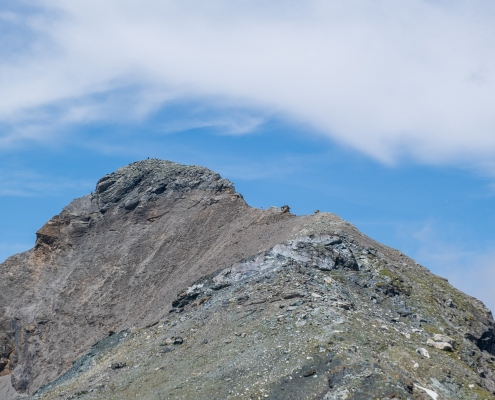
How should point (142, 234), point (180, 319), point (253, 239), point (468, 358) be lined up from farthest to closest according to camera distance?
point (142, 234), point (253, 239), point (180, 319), point (468, 358)

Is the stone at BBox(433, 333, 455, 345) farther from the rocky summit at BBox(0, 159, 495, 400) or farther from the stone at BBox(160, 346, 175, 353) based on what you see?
the stone at BBox(160, 346, 175, 353)

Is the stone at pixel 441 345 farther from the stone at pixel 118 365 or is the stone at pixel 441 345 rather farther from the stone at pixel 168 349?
the stone at pixel 118 365

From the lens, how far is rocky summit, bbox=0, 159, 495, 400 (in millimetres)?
40094

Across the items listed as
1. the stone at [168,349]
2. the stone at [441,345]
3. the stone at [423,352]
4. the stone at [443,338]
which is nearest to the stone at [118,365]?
the stone at [168,349]

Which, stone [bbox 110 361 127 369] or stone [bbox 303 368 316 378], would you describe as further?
stone [bbox 110 361 127 369]

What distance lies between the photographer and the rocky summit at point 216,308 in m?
40.1

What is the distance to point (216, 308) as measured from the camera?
50.2m

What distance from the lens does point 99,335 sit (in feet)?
208

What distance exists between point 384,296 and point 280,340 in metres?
12.5

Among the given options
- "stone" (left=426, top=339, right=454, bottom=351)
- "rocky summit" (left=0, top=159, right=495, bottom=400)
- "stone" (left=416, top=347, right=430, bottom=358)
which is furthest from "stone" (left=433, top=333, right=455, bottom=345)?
"stone" (left=416, top=347, right=430, bottom=358)

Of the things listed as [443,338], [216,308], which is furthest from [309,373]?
[216,308]

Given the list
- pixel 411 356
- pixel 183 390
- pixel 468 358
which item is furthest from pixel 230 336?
pixel 468 358

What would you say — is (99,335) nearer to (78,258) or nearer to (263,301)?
(78,258)

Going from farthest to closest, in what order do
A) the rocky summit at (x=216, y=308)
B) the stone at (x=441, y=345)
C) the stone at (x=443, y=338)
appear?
the stone at (x=443, y=338), the stone at (x=441, y=345), the rocky summit at (x=216, y=308)
